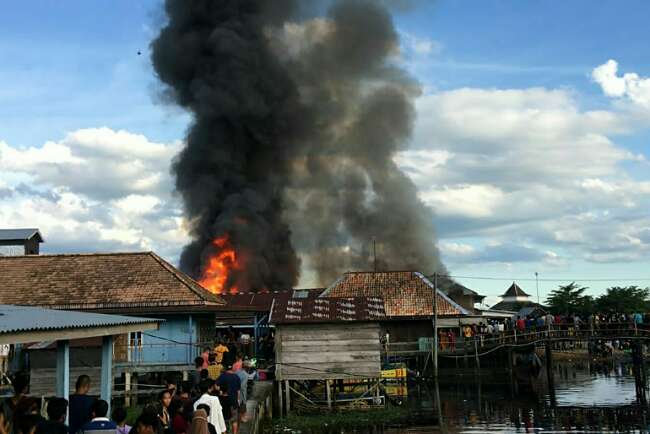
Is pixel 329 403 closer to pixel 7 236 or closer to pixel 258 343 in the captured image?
pixel 258 343

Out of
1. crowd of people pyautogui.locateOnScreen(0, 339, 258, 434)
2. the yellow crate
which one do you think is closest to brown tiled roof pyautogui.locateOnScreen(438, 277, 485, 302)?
the yellow crate

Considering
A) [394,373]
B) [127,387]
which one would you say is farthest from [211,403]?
[394,373]

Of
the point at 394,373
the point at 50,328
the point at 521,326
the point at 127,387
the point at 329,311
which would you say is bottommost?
the point at 394,373

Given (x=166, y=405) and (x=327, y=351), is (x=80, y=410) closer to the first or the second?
(x=166, y=405)

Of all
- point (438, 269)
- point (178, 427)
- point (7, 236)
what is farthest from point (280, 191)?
point (178, 427)

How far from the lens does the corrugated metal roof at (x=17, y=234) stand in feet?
179

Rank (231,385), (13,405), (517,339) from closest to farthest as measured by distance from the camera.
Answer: (13,405), (231,385), (517,339)

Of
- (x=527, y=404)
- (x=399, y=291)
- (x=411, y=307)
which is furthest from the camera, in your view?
(x=399, y=291)

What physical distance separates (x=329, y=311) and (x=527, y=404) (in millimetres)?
9793

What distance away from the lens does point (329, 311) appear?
2698cm

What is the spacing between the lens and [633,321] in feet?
124

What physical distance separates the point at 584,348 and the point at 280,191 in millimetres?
30442

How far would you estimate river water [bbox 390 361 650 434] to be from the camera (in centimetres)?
2403

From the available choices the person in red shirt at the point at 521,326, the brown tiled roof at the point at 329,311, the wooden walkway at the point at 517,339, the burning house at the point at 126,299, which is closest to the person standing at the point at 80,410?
the brown tiled roof at the point at 329,311
